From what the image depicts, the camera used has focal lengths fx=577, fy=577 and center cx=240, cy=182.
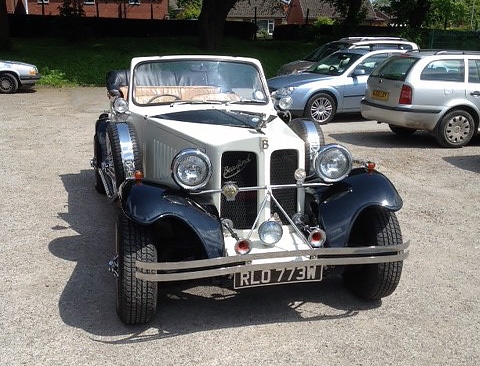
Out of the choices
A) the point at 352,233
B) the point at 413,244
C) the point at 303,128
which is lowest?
the point at 413,244

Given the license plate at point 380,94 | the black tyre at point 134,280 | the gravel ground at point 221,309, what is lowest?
the gravel ground at point 221,309

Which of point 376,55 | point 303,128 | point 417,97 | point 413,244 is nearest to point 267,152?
point 303,128

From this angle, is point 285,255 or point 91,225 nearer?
point 285,255

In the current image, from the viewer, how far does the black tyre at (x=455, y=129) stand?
1016 cm

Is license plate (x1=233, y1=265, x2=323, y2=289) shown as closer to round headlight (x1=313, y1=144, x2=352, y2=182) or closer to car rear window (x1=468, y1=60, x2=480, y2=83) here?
round headlight (x1=313, y1=144, x2=352, y2=182)

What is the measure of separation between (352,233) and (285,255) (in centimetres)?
105

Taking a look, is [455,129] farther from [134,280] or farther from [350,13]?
[350,13]

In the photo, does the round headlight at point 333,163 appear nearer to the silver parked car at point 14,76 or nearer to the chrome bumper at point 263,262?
the chrome bumper at point 263,262

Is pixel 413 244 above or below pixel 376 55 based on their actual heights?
below

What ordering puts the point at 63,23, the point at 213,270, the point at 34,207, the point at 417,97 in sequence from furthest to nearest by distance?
the point at 63,23, the point at 417,97, the point at 34,207, the point at 213,270

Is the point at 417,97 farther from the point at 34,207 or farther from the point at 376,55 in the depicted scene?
the point at 34,207

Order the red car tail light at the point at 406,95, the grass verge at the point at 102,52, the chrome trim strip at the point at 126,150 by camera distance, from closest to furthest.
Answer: the chrome trim strip at the point at 126,150 → the red car tail light at the point at 406,95 → the grass verge at the point at 102,52

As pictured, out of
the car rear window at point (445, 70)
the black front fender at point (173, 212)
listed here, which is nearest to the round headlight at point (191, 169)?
the black front fender at point (173, 212)

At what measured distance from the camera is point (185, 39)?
27000 mm
